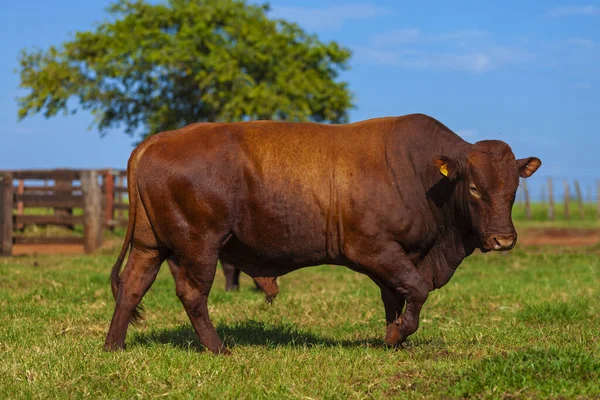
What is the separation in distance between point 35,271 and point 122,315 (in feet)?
23.8

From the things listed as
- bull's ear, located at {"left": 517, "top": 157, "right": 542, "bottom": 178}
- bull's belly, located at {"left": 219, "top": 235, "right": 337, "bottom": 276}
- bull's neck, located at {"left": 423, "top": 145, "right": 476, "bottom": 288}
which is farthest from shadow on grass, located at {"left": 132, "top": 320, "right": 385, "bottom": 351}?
bull's ear, located at {"left": 517, "top": 157, "right": 542, "bottom": 178}

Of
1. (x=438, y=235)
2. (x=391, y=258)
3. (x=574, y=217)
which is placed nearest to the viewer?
(x=391, y=258)

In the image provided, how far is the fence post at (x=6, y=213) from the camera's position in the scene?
731 inches

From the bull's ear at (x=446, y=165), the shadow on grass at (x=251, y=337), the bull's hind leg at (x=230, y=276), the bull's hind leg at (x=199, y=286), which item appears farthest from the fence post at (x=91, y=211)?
the bull's ear at (x=446, y=165)

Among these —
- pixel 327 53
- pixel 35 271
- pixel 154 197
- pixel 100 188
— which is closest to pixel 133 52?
pixel 327 53

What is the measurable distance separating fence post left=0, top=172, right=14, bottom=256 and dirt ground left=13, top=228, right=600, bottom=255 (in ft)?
1.97

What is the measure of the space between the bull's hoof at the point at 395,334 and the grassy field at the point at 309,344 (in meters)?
0.12

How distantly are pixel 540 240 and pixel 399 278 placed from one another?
1774 cm

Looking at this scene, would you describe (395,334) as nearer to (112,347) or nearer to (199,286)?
(199,286)

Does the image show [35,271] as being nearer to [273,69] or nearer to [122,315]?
[122,315]

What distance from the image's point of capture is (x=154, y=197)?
22.0ft

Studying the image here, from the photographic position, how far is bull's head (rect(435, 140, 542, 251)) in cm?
633

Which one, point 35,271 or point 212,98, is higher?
point 212,98

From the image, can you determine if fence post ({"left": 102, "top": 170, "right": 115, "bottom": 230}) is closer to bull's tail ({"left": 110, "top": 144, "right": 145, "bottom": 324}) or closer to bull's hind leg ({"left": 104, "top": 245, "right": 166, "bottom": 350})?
bull's tail ({"left": 110, "top": 144, "right": 145, "bottom": 324})
